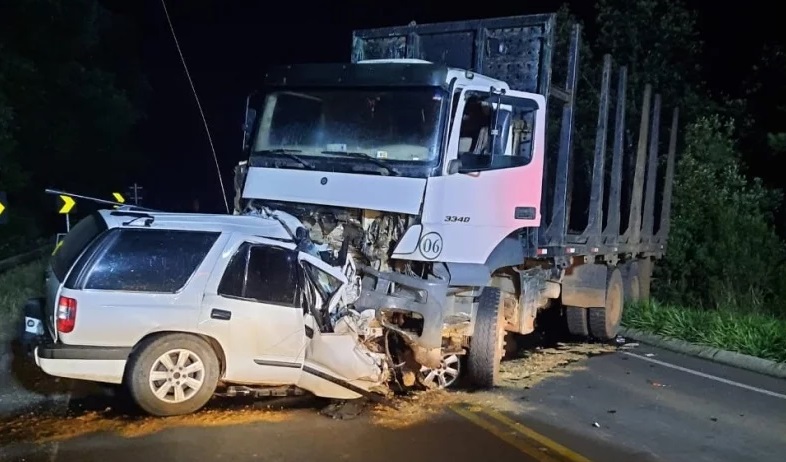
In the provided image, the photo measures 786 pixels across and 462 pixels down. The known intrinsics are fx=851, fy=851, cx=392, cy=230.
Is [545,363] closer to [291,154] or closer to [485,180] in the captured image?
[485,180]

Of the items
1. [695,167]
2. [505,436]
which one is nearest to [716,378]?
[505,436]

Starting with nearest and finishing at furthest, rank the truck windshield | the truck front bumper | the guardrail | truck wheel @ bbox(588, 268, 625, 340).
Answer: the truck front bumper, the truck windshield, truck wheel @ bbox(588, 268, 625, 340), the guardrail

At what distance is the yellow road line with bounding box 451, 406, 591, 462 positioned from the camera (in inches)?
243

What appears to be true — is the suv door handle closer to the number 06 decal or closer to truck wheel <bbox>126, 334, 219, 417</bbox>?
truck wheel <bbox>126, 334, 219, 417</bbox>

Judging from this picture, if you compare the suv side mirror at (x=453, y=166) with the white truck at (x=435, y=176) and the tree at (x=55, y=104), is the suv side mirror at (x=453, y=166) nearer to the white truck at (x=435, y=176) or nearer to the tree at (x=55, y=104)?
the white truck at (x=435, y=176)

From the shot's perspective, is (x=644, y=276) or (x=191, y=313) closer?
(x=191, y=313)

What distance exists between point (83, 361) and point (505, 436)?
3.30 m

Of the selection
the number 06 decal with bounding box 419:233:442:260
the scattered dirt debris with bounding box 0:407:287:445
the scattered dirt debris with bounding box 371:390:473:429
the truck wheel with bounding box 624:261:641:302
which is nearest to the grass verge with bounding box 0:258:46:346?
the scattered dirt debris with bounding box 0:407:287:445

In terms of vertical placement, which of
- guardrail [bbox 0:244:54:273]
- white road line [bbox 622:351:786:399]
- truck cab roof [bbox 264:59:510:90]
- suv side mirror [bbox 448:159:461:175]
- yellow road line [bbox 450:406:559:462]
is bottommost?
yellow road line [bbox 450:406:559:462]

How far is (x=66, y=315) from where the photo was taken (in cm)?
649

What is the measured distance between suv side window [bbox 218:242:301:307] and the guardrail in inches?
358

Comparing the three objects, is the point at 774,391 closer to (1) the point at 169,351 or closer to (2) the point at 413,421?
(2) the point at 413,421

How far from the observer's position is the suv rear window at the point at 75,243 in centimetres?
685

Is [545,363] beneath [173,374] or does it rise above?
beneath
